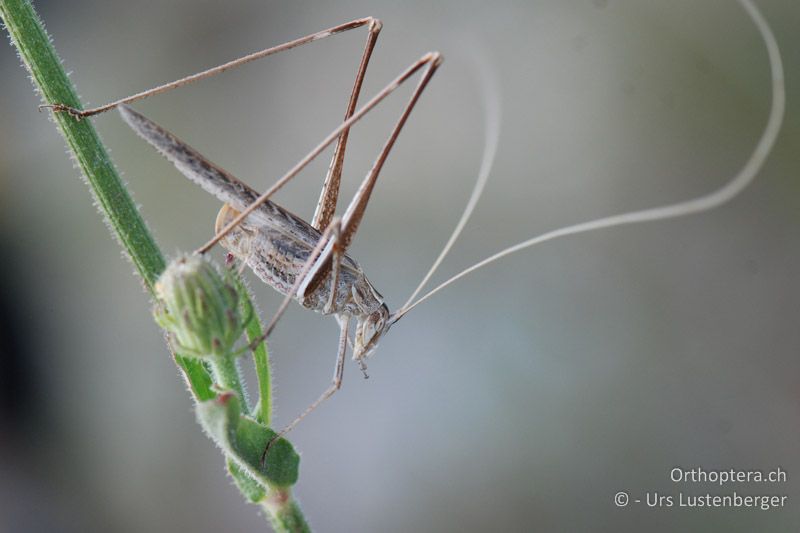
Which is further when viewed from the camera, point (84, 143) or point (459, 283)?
point (459, 283)

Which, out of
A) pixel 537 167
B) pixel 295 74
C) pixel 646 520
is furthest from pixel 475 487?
pixel 295 74

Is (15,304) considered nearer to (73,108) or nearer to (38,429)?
(38,429)

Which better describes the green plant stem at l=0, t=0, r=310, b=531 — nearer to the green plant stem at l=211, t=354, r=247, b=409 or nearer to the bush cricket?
the green plant stem at l=211, t=354, r=247, b=409

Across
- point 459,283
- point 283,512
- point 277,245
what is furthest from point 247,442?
point 459,283

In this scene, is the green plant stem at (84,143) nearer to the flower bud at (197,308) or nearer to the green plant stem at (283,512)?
the flower bud at (197,308)

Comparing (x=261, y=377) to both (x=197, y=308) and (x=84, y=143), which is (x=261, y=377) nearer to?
(x=197, y=308)

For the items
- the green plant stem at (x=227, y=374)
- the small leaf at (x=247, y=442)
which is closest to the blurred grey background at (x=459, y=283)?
the small leaf at (x=247, y=442)
